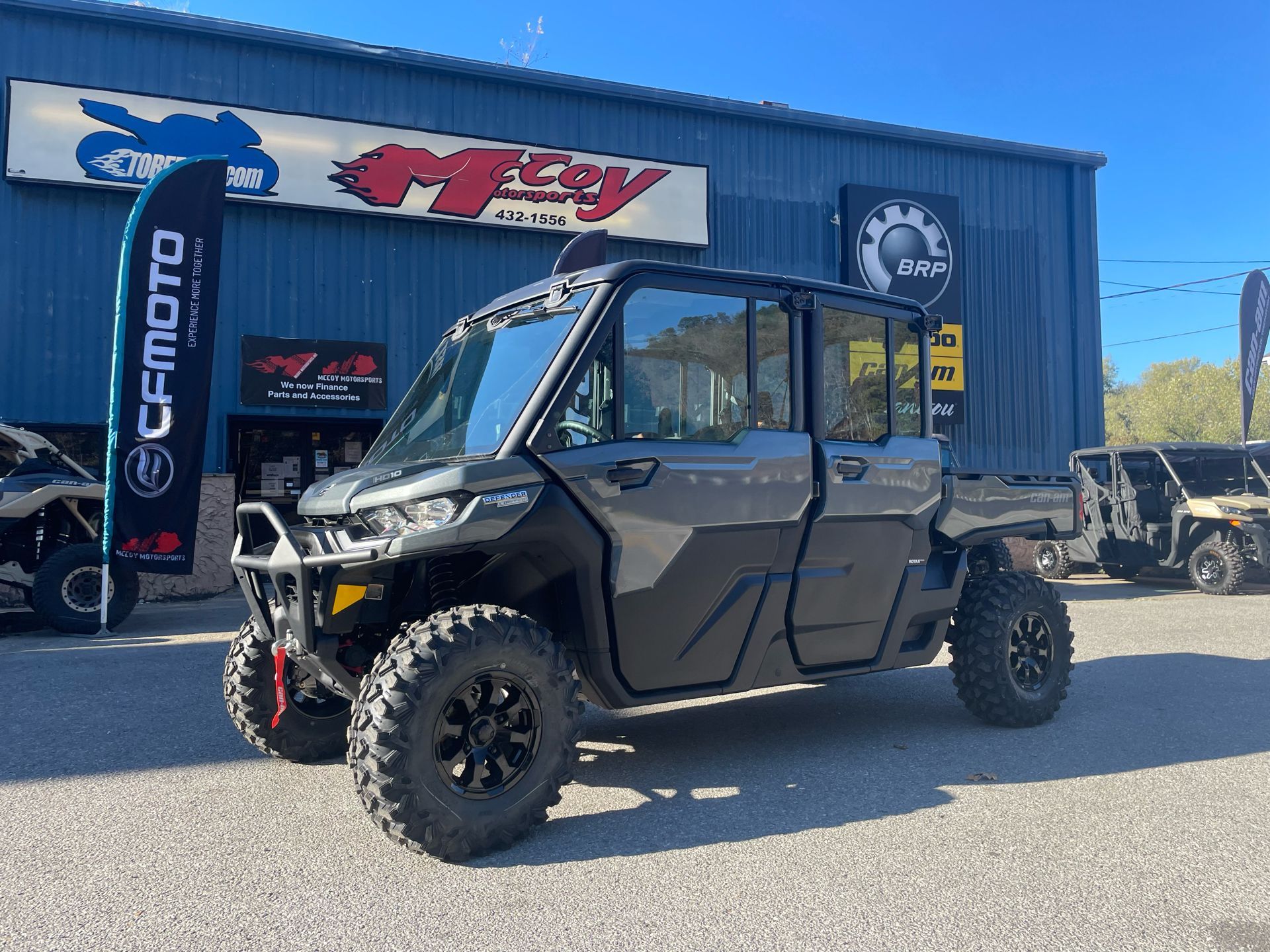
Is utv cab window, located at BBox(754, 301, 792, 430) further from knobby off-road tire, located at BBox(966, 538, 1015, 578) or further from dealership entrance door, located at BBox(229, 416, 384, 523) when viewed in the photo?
dealership entrance door, located at BBox(229, 416, 384, 523)

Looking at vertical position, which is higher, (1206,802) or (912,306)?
(912,306)

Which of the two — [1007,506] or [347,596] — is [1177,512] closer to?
[1007,506]

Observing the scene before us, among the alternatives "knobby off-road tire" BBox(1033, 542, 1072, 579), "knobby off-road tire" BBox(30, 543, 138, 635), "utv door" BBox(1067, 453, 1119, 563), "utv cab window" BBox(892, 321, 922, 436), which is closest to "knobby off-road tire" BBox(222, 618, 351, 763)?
"utv cab window" BBox(892, 321, 922, 436)

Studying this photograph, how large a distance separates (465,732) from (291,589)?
2.99ft

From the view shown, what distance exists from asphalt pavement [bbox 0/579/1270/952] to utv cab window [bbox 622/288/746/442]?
1671 millimetres

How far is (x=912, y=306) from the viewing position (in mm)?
5383

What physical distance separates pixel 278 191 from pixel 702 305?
36.1 ft

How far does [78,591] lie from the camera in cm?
954

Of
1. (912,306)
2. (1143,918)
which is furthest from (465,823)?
(912,306)

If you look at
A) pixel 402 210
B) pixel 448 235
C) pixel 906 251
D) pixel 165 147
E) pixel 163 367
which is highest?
pixel 165 147

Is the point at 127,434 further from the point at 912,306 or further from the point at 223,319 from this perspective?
the point at 912,306

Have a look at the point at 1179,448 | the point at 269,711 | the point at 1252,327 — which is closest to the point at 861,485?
the point at 269,711

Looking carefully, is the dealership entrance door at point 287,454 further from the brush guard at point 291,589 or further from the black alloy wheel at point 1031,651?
the black alloy wheel at point 1031,651

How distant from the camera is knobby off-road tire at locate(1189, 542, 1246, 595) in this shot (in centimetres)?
1252
